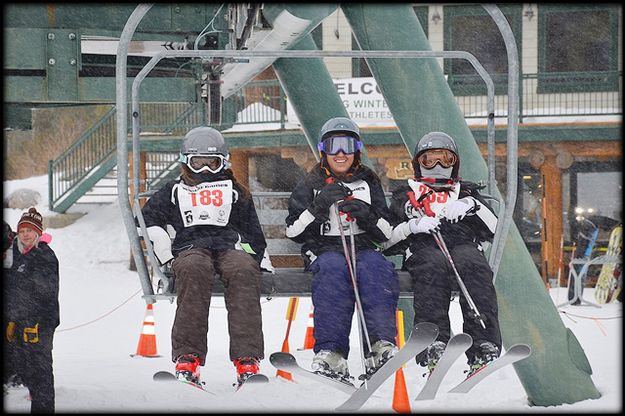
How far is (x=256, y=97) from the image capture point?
1973 cm

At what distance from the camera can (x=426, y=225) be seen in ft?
18.7

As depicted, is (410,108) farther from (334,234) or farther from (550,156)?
(550,156)

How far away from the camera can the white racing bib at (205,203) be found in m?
5.80

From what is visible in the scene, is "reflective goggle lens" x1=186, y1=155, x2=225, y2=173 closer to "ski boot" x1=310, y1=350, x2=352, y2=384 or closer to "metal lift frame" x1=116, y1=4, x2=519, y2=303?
"metal lift frame" x1=116, y1=4, x2=519, y2=303

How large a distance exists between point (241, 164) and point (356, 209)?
13536 mm

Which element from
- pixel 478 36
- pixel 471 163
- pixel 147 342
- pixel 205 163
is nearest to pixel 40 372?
pixel 205 163

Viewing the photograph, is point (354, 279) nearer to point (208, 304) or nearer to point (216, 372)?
point (208, 304)

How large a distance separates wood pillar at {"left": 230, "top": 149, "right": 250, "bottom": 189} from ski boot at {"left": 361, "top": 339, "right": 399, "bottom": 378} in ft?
45.0

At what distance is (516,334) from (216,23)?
3326mm

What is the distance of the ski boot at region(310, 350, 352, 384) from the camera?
5.33 meters

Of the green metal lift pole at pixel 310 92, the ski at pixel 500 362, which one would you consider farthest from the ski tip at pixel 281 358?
the green metal lift pole at pixel 310 92

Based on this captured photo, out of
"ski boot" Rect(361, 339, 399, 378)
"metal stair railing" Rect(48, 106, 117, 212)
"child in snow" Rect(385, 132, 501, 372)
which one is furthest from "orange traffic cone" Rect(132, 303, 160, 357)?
"metal stair railing" Rect(48, 106, 117, 212)

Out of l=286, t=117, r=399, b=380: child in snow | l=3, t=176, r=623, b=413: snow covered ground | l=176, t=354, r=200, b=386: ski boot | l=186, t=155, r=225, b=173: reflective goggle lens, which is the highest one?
l=186, t=155, r=225, b=173: reflective goggle lens

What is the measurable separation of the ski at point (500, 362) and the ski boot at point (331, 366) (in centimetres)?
58
